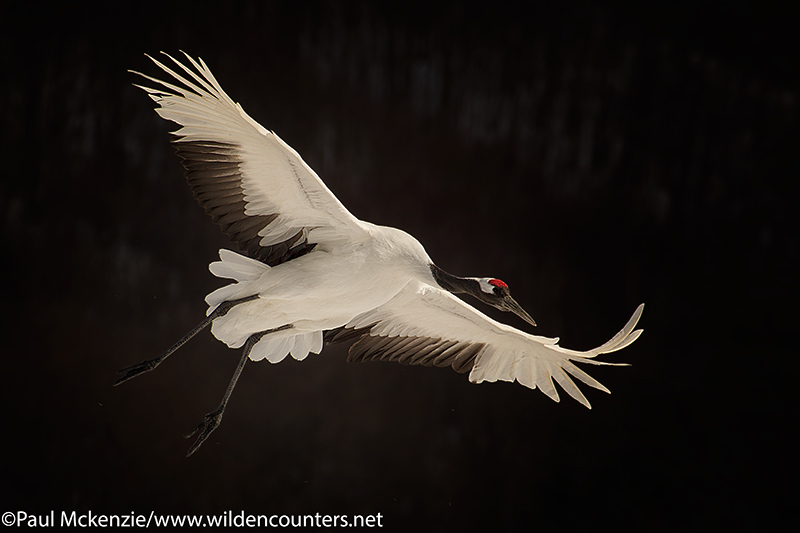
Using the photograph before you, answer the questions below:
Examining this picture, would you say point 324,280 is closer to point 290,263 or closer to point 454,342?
point 290,263

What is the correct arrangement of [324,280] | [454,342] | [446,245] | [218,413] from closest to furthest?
[324,280] → [218,413] → [454,342] → [446,245]

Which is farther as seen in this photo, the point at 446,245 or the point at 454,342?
the point at 446,245

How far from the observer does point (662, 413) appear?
2.19 m

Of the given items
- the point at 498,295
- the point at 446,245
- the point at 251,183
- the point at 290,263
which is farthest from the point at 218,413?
the point at 446,245

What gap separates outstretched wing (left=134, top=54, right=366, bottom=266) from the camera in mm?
1434

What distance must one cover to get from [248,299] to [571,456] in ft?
3.71

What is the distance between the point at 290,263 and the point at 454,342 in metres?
0.49

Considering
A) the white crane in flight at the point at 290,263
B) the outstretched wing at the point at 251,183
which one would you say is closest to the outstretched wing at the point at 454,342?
the white crane in flight at the point at 290,263

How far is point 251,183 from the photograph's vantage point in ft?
5.03

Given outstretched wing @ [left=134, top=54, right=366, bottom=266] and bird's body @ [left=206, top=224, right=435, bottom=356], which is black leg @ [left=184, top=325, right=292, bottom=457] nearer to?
bird's body @ [left=206, top=224, right=435, bottom=356]

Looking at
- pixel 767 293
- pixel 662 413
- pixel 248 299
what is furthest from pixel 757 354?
pixel 248 299

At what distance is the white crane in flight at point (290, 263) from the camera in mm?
1462

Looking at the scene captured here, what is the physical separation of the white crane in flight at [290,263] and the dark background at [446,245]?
0.46 metres

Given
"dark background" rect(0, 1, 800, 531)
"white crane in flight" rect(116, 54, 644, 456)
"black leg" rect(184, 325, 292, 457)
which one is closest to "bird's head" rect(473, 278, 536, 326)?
"white crane in flight" rect(116, 54, 644, 456)
